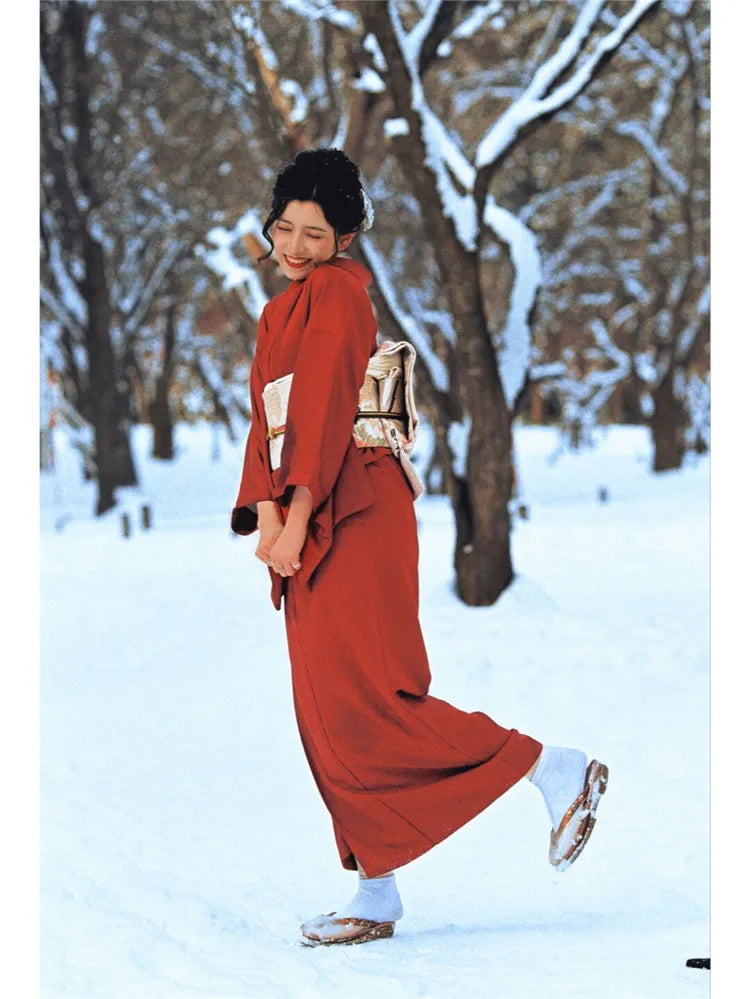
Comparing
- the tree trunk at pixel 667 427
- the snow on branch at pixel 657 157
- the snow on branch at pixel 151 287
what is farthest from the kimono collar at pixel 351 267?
the tree trunk at pixel 667 427

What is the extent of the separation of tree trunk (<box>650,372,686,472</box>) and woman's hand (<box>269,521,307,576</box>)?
48.6ft

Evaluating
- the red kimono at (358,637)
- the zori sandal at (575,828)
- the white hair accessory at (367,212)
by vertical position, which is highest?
the white hair accessory at (367,212)

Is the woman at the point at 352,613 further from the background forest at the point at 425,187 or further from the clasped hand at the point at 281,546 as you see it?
the background forest at the point at 425,187

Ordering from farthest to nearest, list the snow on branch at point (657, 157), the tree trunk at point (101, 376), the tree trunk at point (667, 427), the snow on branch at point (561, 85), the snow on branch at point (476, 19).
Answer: the tree trunk at point (667, 427), the snow on branch at point (657, 157), the tree trunk at point (101, 376), the snow on branch at point (476, 19), the snow on branch at point (561, 85)

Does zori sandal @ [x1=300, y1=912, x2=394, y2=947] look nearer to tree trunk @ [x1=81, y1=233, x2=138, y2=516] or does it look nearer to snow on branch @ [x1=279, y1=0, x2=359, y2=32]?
snow on branch @ [x1=279, y1=0, x2=359, y2=32]

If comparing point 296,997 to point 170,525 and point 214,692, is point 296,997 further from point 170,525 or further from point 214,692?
point 170,525

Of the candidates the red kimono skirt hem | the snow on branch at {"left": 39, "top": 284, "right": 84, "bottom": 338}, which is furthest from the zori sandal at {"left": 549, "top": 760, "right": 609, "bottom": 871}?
the snow on branch at {"left": 39, "top": 284, "right": 84, "bottom": 338}

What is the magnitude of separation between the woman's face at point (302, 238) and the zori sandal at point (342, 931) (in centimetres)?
155

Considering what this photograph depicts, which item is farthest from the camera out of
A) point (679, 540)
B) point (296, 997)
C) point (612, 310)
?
point (612, 310)

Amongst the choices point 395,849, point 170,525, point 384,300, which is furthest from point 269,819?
point 170,525

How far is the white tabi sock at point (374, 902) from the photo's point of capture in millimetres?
2982

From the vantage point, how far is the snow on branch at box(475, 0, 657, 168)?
6.81 m

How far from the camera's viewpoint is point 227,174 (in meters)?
17.0

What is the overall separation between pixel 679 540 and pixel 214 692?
6271mm
